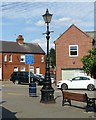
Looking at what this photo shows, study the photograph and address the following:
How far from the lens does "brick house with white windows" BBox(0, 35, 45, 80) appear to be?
195ft

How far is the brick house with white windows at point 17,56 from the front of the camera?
59406 millimetres

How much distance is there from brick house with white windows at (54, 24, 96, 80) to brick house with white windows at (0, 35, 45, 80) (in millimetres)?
19679

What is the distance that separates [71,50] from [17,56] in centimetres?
2235

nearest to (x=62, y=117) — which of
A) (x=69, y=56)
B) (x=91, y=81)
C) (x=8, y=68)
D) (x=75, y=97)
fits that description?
(x=75, y=97)

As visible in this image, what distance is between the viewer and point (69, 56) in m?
40.9

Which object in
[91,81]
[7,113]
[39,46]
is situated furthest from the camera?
[39,46]

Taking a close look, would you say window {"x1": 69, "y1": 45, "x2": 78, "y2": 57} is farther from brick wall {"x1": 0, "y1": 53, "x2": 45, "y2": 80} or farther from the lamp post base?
the lamp post base

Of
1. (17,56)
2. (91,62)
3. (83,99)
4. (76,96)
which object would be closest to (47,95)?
(76,96)

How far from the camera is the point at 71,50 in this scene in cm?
4084

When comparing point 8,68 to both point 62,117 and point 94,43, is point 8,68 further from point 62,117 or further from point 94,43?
point 62,117

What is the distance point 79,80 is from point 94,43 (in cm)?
969

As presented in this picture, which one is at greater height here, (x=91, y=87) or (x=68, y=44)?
(x=68, y=44)

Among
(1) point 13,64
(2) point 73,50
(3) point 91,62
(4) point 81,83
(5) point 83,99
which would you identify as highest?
(2) point 73,50

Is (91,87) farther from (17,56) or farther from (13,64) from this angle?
(17,56)
